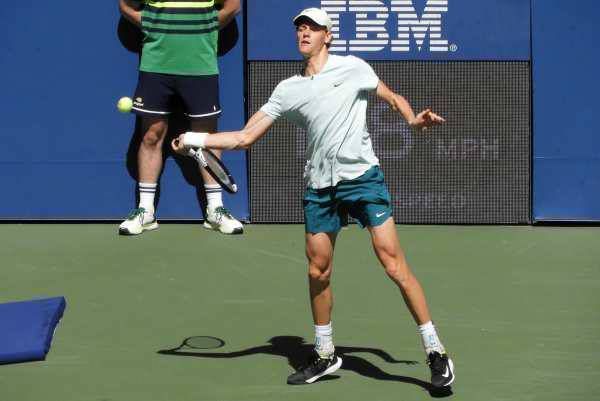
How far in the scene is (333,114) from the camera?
616cm

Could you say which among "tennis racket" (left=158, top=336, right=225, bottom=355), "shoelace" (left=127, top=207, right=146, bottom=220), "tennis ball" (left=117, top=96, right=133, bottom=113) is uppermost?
"tennis ball" (left=117, top=96, right=133, bottom=113)

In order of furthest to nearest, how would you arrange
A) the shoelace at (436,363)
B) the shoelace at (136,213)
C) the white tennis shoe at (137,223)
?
the shoelace at (136,213) → the white tennis shoe at (137,223) → the shoelace at (436,363)

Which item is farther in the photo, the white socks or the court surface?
the white socks

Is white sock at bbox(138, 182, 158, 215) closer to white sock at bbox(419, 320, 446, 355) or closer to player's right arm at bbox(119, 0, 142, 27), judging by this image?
player's right arm at bbox(119, 0, 142, 27)

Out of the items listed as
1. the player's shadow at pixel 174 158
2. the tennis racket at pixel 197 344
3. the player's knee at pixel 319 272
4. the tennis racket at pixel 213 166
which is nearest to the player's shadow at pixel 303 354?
the tennis racket at pixel 197 344

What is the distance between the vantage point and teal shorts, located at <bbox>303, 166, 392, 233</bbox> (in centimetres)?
614

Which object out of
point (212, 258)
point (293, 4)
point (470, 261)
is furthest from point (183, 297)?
point (293, 4)

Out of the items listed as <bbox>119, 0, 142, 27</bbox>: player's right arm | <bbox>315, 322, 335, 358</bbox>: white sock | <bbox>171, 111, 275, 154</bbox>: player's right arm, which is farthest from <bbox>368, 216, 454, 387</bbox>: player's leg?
<bbox>119, 0, 142, 27</bbox>: player's right arm

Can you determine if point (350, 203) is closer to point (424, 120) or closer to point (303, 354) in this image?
point (424, 120)

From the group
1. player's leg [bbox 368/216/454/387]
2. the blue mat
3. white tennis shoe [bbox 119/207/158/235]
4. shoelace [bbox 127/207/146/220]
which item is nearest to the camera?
player's leg [bbox 368/216/454/387]

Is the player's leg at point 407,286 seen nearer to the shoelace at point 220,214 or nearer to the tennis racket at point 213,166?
the tennis racket at point 213,166

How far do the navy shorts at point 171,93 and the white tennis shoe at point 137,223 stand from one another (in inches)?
36.1

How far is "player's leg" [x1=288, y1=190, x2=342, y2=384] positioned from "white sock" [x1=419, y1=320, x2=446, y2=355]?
520 mm

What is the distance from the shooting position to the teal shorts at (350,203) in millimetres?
6145
